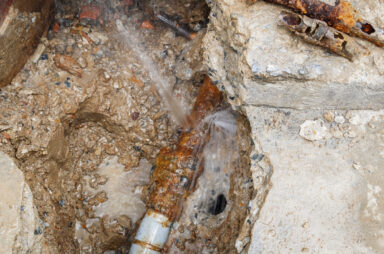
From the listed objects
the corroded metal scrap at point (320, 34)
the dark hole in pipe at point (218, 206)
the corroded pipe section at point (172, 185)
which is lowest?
the dark hole in pipe at point (218, 206)

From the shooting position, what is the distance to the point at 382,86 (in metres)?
2.10

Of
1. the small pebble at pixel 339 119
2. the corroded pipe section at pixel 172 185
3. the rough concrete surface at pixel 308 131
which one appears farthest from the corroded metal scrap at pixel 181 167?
the small pebble at pixel 339 119

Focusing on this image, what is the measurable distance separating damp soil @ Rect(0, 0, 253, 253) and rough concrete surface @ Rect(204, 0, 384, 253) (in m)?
0.39

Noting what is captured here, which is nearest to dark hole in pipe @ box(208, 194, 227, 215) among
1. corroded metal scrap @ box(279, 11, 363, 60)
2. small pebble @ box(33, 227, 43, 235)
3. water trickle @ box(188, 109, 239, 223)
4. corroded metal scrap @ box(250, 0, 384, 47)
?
water trickle @ box(188, 109, 239, 223)

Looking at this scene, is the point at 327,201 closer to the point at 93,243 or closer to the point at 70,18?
the point at 93,243

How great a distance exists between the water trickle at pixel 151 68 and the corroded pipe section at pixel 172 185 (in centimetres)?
46

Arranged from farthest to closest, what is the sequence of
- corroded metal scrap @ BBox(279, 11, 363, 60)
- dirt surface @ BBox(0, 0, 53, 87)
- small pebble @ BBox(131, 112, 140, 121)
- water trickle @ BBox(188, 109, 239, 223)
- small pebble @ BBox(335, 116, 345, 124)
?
small pebble @ BBox(131, 112, 140, 121)
water trickle @ BBox(188, 109, 239, 223)
dirt surface @ BBox(0, 0, 53, 87)
small pebble @ BBox(335, 116, 345, 124)
corroded metal scrap @ BBox(279, 11, 363, 60)

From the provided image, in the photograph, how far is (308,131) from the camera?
212 cm

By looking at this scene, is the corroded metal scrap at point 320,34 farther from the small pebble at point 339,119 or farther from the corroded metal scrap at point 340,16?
the small pebble at point 339,119

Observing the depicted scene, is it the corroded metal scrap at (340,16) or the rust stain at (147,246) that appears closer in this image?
the corroded metal scrap at (340,16)

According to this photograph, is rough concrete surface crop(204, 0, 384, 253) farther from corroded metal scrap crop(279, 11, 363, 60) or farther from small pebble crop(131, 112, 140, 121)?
small pebble crop(131, 112, 140, 121)

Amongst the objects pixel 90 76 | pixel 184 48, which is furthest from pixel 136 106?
pixel 184 48

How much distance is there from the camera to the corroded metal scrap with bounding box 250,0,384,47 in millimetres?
2018

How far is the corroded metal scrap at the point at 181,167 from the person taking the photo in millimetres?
2664
